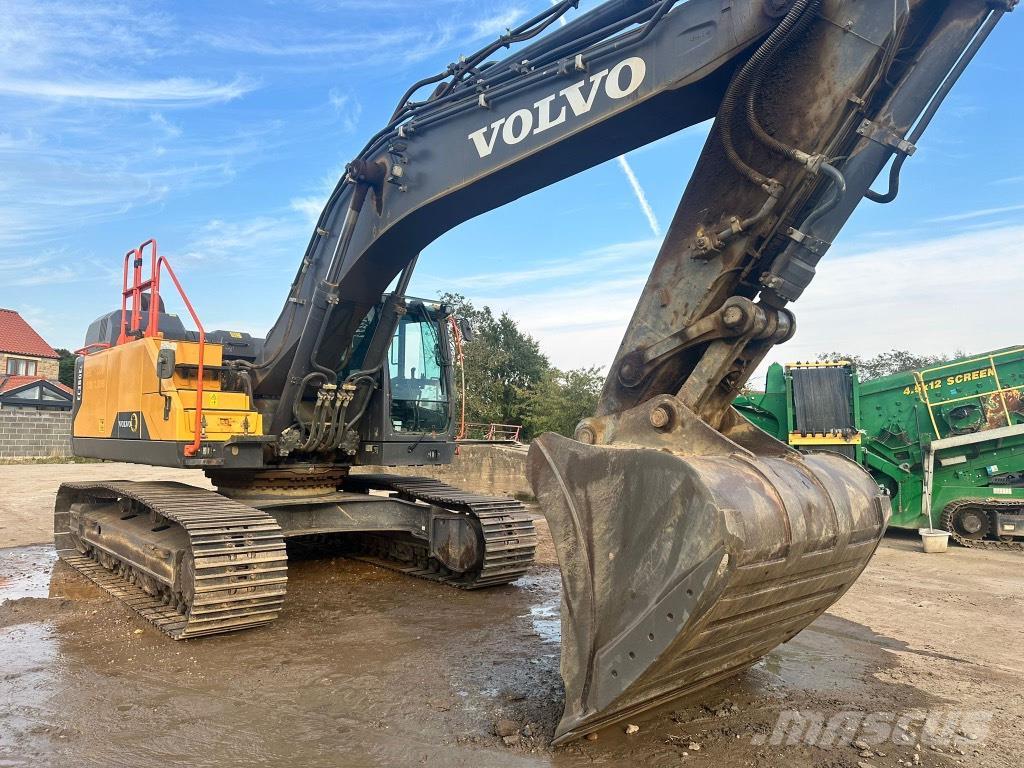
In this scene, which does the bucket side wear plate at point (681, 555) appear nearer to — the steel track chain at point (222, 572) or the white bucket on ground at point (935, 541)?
the steel track chain at point (222, 572)

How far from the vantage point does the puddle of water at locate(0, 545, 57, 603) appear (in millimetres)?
6856

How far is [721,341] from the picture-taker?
11.0 feet

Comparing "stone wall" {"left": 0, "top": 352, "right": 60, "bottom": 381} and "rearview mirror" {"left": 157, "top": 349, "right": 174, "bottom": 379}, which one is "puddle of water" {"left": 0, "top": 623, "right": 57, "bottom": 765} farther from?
"stone wall" {"left": 0, "top": 352, "right": 60, "bottom": 381}

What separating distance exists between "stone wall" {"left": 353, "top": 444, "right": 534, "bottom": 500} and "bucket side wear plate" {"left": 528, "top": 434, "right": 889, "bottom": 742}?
11820 millimetres

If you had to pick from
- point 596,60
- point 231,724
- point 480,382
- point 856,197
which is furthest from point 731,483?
point 480,382

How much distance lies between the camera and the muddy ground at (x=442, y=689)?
3395 millimetres

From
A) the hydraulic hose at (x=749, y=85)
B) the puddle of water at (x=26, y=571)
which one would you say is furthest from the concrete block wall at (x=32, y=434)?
the hydraulic hose at (x=749, y=85)

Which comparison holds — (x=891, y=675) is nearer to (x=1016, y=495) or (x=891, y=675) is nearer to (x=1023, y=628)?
(x=1023, y=628)

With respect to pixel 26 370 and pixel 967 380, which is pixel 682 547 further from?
pixel 26 370

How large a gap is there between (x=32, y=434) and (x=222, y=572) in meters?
26.3

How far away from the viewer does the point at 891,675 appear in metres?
4.49

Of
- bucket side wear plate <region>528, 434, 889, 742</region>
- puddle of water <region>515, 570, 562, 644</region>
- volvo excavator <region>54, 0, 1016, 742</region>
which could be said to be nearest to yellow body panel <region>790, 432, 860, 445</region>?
puddle of water <region>515, 570, 562, 644</region>

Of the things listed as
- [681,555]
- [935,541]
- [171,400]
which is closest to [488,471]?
[935,541]

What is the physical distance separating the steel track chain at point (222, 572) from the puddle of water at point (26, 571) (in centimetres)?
138
